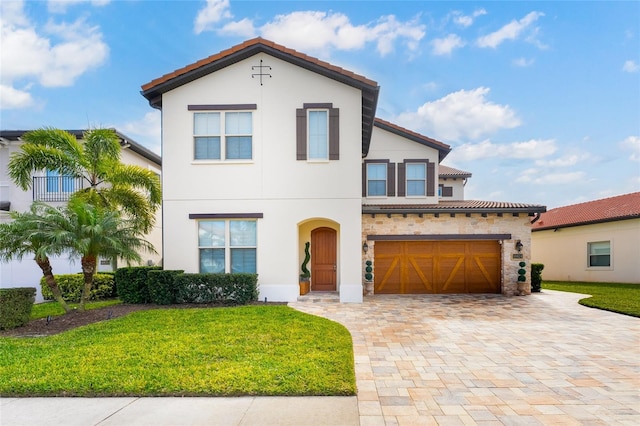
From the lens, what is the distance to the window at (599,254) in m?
19.7

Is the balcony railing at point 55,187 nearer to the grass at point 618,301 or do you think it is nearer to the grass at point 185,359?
the grass at point 185,359

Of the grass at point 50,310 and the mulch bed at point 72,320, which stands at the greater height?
the mulch bed at point 72,320

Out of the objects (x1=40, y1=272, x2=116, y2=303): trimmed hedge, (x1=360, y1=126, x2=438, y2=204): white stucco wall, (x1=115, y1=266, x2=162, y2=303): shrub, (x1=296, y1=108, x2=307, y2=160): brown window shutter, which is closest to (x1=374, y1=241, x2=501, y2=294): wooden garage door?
(x1=360, y1=126, x2=438, y2=204): white stucco wall

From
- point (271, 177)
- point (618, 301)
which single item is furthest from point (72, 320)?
point (618, 301)

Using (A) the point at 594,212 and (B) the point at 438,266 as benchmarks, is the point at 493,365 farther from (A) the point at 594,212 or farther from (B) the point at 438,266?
(A) the point at 594,212

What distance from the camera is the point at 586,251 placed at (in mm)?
20891

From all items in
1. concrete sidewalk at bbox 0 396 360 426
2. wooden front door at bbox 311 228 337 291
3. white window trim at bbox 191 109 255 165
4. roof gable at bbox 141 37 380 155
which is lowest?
concrete sidewalk at bbox 0 396 360 426

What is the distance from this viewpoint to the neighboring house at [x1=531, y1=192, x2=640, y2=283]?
18.6 metres

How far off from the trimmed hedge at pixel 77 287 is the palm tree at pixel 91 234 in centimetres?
380

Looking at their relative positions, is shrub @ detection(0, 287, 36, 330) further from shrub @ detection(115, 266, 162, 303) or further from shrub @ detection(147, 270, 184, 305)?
shrub @ detection(147, 270, 184, 305)

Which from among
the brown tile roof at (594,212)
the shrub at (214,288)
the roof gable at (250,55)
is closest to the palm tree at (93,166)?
the roof gable at (250,55)

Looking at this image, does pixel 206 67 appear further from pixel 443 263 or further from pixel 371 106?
pixel 443 263

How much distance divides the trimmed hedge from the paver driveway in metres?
8.40

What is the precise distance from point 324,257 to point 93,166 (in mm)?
9190
